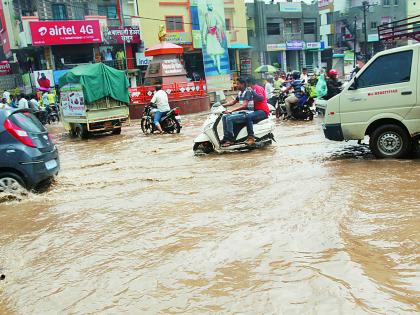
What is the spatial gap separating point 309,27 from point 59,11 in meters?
26.8

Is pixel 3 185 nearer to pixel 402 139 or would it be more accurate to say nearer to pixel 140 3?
pixel 402 139

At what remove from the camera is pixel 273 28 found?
1831 inches

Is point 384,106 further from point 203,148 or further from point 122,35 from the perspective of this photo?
point 122,35

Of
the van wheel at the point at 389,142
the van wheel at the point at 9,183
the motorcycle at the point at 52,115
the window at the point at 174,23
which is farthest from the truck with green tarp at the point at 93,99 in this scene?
the window at the point at 174,23

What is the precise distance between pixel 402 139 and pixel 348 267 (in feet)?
14.7

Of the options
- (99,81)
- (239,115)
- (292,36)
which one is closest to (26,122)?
(239,115)

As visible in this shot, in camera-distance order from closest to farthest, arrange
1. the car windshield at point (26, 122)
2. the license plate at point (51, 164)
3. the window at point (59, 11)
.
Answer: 1. the car windshield at point (26, 122)
2. the license plate at point (51, 164)
3. the window at point (59, 11)

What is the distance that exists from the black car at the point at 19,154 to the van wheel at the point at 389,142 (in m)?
5.27

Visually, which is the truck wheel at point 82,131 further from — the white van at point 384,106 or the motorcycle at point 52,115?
the white van at point 384,106

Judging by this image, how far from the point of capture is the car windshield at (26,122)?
6.65 m

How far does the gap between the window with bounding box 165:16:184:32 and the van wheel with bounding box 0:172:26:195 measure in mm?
33311

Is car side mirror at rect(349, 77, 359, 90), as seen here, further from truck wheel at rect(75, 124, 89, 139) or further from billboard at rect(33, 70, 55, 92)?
billboard at rect(33, 70, 55, 92)

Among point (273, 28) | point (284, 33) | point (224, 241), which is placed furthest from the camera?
point (284, 33)

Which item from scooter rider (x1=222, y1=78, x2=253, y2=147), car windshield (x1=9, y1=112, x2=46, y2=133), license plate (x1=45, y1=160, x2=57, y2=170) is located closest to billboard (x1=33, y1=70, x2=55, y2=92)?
scooter rider (x1=222, y1=78, x2=253, y2=147)
